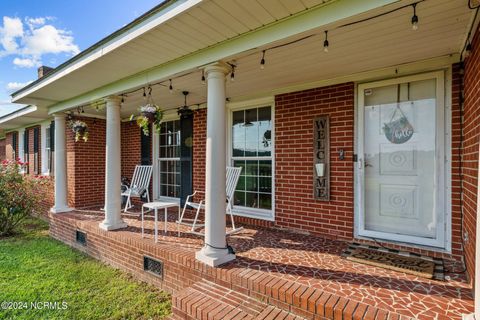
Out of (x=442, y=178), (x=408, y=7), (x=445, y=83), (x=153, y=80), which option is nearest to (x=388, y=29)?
(x=408, y=7)

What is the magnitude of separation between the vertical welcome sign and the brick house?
0.01m

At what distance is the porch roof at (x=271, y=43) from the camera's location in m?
1.98

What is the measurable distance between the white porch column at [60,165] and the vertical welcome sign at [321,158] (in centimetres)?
503

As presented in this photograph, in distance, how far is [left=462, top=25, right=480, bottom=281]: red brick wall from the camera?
197 cm

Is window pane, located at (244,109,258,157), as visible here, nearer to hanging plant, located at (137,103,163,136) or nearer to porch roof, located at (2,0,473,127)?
porch roof, located at (2,0,473,127)

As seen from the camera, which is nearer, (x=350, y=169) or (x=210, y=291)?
(x=210, y=291)

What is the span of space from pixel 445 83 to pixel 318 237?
2377mm

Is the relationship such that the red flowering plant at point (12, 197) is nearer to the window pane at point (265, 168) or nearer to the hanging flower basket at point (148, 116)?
the hanging flower basket at point (148, 116)

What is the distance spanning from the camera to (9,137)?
922 cm

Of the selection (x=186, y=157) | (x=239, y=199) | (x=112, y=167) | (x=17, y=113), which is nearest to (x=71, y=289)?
(x=112, y=167)

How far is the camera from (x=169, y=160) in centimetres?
579

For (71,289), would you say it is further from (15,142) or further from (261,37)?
(15,142)

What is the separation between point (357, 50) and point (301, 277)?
230 centimetres

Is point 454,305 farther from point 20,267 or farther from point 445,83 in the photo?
point 20,267
